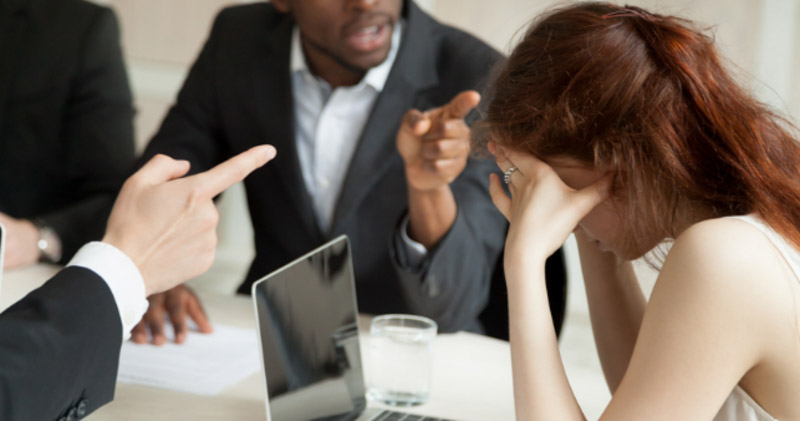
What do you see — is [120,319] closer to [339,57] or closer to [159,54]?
[339,57]

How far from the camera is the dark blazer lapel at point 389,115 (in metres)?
1.72

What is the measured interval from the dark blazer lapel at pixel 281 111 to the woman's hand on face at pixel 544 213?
82 cm

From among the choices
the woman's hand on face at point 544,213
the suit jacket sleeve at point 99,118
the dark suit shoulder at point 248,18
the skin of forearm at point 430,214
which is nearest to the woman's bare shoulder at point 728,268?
the woman's hand on face at point 544,213

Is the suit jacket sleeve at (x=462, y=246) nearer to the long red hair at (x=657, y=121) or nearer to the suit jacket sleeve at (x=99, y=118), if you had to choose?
the long red hair at (x=657, y=121)

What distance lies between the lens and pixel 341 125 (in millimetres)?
1801

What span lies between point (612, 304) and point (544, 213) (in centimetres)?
28

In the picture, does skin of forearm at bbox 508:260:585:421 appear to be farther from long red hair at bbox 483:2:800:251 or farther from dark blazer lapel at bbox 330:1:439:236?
dark blazer lapel at bbox 330:1:439:236

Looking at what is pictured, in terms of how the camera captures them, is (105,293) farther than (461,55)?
No

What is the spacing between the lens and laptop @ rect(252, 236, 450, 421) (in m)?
0.94

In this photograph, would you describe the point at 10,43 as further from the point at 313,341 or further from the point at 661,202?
the point at 661,202

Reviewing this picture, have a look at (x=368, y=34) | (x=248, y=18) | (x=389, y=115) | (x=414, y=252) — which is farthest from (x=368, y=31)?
(x=414, y=252)

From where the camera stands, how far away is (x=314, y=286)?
1031 mm

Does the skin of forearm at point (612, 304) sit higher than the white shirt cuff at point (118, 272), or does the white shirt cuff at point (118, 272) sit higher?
the white shirt cuff at point (118, 272)

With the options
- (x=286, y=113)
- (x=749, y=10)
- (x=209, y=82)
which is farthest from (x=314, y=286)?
(x=749, y=10)
